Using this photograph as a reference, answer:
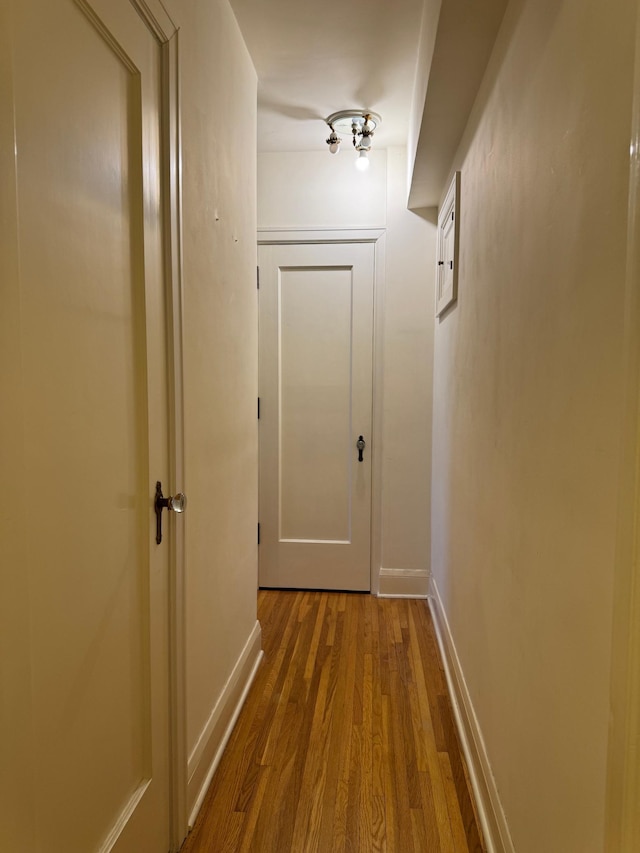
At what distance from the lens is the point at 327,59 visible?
214 centimetres

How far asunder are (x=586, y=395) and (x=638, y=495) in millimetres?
265

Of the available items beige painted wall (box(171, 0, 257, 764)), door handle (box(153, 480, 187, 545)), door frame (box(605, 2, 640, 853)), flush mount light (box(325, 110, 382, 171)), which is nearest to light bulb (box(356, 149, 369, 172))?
flush mount light (box(325, 110, 382, 171))

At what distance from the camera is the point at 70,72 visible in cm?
91

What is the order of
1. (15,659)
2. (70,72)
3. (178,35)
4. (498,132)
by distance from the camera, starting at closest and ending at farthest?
(15,659) < (70,72) < (178,35) < (498,132)

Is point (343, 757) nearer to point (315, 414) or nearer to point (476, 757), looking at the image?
point (476, 757)

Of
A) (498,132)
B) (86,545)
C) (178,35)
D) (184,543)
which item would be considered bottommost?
(184,543)

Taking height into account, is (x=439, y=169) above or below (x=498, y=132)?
above

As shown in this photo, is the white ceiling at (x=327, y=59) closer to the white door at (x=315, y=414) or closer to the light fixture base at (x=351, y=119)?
the light fixture base at (x=351, y=119)

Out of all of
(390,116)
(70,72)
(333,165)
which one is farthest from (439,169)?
(70,72)

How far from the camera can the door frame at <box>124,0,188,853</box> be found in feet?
4.28

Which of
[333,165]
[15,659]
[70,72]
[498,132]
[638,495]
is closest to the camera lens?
[638,495]

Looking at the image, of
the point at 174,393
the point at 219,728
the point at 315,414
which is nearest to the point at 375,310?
the point at 315,414

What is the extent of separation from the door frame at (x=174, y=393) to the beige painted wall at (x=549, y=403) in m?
0.83

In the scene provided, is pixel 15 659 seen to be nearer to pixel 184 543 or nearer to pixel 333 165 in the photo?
pixel 184 543
